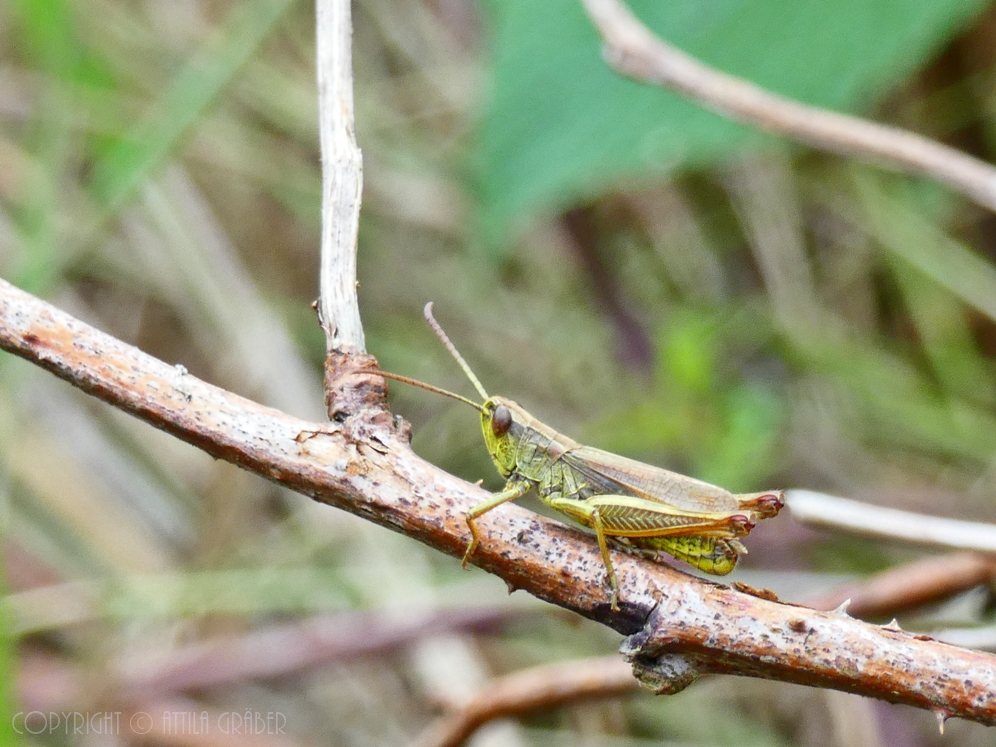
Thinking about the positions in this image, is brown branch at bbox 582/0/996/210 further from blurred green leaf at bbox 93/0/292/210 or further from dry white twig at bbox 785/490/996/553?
blurred green leaf at bbox 93/0/292/210

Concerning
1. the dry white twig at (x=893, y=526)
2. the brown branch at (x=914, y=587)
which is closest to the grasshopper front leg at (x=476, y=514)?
the dry white twig at (x=893, y=526)

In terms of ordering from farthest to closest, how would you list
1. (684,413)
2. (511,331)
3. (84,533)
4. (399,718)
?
(511,331) < (84,533) < (399,718) < (684,413)

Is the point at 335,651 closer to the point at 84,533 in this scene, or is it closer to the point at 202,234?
the point at 84,533

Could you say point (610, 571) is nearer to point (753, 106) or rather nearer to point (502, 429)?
point (502, 429)

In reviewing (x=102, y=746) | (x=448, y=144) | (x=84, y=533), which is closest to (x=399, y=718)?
(x=102, y=746)

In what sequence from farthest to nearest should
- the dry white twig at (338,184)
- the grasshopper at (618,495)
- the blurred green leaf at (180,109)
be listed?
the blurred green leaf at (180,109) → the grasshopper at (618,495) → the dry white twig at (338,184)

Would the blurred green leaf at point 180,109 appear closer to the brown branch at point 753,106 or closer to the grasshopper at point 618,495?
the brown branch at point 753,106
